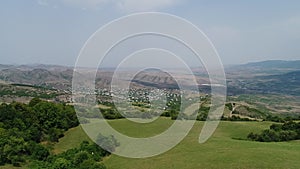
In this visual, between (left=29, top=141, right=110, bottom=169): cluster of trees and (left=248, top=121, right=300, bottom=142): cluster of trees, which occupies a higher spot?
(left=29, top=141, right=110, bottom=169): cluster of trees

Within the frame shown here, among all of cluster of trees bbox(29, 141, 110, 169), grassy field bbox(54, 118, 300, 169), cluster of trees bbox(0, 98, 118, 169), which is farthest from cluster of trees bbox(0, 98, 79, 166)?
grassy field bbox(54, 118, 300, 169)

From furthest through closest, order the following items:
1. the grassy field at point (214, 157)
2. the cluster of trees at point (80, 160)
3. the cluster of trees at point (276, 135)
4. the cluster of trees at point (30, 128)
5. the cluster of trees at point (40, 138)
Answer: the cluster of trees at point (276, 135), the cluster of trees at point (30, 128), the cluster of trees at point (40, 138), the cluster of trees at point (80, 160), the grassy field at point (214, 157)

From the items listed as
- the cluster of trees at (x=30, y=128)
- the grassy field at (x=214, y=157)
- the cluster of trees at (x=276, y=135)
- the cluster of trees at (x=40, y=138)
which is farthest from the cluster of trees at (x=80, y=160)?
the cluster of trees at (x=276, y=135)

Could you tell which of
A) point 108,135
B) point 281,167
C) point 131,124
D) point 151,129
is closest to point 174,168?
point 281,167

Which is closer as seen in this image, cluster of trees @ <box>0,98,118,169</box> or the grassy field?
the grassy field

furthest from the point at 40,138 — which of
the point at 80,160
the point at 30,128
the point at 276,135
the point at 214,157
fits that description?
the point at 276,135

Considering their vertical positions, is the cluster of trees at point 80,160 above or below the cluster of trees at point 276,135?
above

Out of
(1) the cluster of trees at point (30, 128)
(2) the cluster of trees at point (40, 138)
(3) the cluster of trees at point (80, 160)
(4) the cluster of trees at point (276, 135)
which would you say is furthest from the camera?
(4) the cluster of trees at point (276, 135)

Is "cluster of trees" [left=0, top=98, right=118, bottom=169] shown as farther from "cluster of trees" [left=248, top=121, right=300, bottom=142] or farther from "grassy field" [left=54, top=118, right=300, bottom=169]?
"cluster of trees" [left=248, top=121, right=300, bottom=142]

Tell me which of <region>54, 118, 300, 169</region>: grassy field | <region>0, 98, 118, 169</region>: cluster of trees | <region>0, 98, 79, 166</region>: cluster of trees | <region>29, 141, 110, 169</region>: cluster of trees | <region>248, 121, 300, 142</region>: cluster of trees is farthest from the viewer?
<region>248, 121, 300, 142</region>: cluster of trees

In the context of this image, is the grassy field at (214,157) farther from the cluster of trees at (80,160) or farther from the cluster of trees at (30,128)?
the cluster of trees at (30,128)

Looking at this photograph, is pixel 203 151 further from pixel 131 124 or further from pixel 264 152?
pixel 131 124
